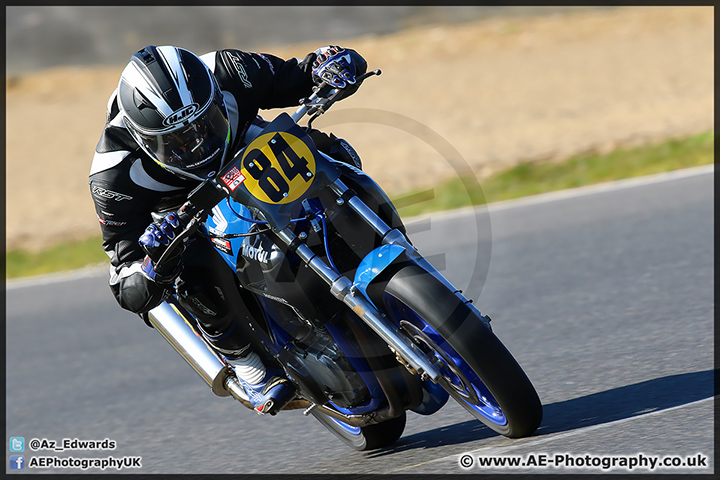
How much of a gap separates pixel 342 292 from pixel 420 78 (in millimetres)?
13460

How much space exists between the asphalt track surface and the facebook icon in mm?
35

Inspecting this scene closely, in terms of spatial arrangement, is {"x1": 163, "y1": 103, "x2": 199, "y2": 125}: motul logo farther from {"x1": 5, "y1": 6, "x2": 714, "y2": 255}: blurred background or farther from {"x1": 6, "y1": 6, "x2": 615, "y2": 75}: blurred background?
{"x1": 6, "y1": 6, "x2": 615, "y2": 75}: blurred background

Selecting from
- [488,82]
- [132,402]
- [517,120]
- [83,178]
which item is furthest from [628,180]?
[83,178]

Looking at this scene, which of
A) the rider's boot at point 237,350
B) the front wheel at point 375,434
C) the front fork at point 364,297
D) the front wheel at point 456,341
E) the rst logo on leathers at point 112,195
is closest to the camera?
the front wheel at point 456,341

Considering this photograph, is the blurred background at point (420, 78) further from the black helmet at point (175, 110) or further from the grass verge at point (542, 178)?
the black helmet at point (175, 110)

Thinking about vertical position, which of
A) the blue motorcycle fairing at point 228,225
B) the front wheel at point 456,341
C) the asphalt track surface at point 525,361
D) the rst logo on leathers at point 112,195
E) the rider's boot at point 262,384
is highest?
the rst logo on leathers at point 112,195

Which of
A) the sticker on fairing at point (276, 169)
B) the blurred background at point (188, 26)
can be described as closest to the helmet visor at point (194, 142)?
the sticker on fairing at point (276, 169)

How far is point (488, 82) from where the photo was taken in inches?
602

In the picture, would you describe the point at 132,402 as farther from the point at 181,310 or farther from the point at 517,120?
the point at 517,120

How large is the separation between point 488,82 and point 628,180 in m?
6.81

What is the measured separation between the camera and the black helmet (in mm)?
3387

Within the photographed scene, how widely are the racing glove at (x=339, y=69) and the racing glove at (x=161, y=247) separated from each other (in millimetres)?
767

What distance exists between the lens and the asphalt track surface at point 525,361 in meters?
3.68

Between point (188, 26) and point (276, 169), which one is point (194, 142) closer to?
point (276, 169)
